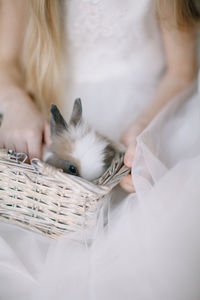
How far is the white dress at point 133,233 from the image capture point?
0.57 m

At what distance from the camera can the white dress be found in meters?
0.57

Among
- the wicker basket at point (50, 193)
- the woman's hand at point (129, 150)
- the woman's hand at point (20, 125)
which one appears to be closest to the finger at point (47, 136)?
the woman's hand at point (20, 125)

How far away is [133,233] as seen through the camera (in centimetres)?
61

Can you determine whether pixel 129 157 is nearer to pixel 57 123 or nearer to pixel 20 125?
pixel 57 123

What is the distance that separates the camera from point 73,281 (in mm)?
624

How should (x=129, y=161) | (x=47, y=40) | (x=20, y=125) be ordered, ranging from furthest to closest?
(x=47, y=40) → (x=20, y=125) → (x=129, y=161)

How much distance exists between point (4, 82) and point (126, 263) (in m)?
0.79

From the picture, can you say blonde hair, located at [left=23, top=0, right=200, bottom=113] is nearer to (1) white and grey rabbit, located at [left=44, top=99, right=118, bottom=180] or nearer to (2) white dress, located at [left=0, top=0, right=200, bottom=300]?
(2) white dress, located at [left=0, top=0, right=200, bottom=300]

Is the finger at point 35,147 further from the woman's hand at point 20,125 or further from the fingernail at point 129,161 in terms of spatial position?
the fingernail at point 129,161

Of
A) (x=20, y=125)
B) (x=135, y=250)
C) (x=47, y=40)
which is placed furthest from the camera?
(x=47, y=40)

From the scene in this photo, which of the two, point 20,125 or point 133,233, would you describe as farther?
point 20,125

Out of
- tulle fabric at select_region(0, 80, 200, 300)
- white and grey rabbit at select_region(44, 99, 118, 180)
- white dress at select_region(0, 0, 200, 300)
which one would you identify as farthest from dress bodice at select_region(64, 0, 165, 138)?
tulle fabric at select_region(0, 80, 200, 300)

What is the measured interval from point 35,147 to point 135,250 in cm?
41

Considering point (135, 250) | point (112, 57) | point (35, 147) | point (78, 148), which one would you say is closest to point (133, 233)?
point (135, 250)
